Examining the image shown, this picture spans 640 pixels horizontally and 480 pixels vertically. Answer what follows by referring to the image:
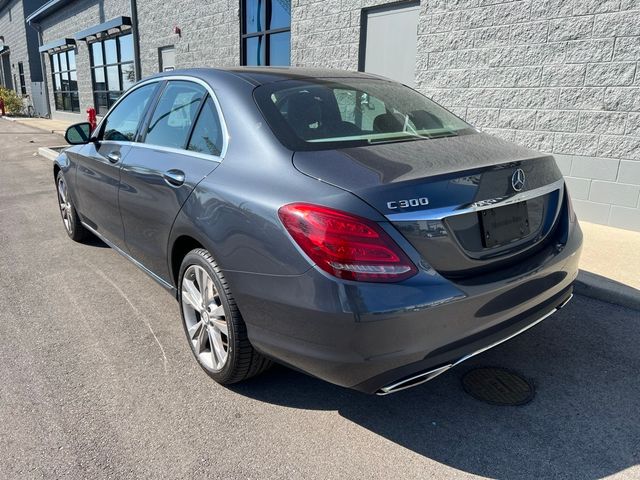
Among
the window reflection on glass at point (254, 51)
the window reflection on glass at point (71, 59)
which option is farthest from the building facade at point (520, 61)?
the window reflection on glass at point (71, 59)

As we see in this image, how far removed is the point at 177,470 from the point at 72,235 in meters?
4.02

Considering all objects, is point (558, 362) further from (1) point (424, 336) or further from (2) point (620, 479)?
(1) point (424, 336)

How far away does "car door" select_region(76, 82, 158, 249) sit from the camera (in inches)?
149

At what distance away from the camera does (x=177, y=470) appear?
87.5 inches

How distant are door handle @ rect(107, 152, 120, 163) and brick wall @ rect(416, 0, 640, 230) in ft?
15.1

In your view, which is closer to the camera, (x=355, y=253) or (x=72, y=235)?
(x=355, y=253)

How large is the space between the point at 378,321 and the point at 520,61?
5174 millimetres

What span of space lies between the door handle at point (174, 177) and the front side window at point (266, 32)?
292 inches

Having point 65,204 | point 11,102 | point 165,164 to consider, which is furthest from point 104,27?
point 165,164

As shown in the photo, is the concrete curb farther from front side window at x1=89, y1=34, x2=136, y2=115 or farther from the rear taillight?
front side window at x1=89, y1=34, x2=136, y2=115

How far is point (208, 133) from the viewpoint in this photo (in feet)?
9.52

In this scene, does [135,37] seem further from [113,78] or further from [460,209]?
[460,209]

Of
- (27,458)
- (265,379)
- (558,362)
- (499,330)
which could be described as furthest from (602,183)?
(27,458)

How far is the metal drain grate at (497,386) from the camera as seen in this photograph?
2.70m
